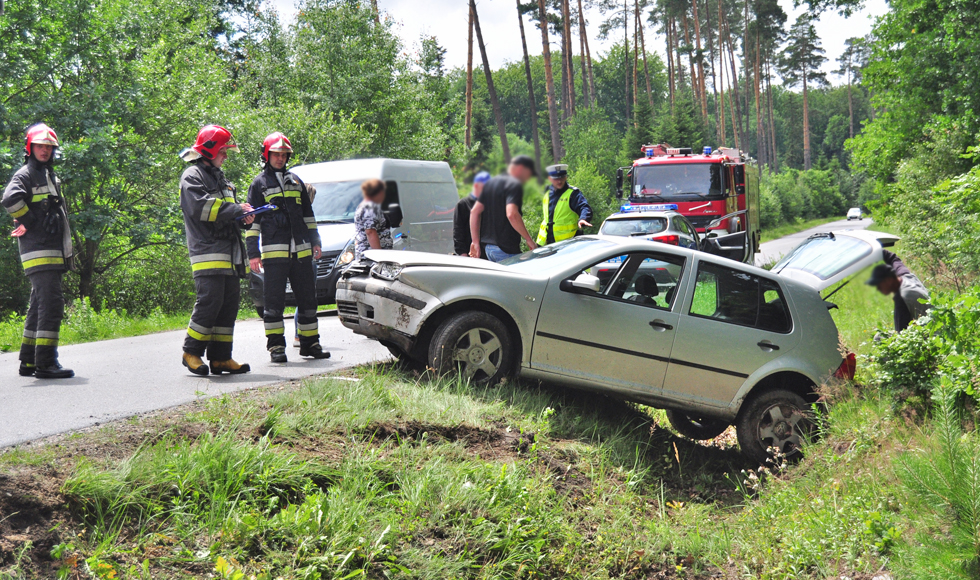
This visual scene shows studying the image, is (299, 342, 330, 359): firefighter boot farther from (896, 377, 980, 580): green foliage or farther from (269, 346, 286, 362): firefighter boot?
(896, 377, 980, 580): green foliage

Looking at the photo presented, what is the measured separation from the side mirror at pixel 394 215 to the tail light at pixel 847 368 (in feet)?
18.6

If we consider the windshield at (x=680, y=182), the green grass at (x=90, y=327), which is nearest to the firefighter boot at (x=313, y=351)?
the green grass at (x=90, y=327)

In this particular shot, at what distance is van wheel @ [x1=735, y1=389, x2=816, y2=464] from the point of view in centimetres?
624

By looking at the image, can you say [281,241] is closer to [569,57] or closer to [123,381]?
A: [123,381]

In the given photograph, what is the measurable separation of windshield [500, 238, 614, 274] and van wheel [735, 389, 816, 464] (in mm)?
1797

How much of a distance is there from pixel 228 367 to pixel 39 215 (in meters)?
1.93

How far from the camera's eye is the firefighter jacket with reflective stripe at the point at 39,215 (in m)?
6.07

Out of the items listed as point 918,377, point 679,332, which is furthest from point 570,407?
point 918,377

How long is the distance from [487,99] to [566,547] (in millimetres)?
3625

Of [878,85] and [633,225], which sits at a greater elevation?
[878,85]

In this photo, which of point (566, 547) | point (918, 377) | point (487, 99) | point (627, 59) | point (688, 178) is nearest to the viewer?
point (487, 99)

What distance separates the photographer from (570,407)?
20.0 ft

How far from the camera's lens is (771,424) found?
6258 millimetres

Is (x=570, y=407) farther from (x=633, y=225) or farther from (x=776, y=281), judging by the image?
(x=633, y=225)
